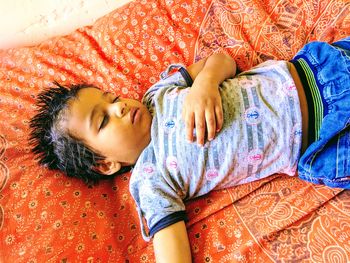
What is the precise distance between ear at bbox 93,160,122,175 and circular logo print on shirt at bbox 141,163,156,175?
0.34 feet

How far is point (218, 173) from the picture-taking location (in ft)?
3.00

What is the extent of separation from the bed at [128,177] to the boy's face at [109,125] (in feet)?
0.38

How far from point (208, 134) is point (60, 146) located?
40 cm

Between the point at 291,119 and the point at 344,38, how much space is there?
11.7 inches

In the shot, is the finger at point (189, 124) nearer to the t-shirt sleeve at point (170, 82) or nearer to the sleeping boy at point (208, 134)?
the sleeping boy at point (208, 134)

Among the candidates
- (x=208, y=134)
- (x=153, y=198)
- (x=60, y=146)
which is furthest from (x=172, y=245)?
(x=60, y=146)

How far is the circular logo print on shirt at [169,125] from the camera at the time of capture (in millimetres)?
932

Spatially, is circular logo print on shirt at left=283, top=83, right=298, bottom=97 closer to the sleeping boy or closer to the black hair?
the sleeping boy

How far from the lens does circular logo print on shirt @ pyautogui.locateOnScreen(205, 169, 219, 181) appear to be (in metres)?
0.91

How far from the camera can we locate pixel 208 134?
2.85 ft

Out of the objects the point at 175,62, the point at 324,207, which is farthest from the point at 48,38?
the point at 324,207

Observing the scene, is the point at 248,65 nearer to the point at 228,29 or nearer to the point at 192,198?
the point at 228,29

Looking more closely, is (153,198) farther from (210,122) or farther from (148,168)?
(210,122)

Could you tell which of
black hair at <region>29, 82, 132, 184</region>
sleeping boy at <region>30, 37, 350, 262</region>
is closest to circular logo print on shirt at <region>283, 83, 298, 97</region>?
sleeping boy at <region>30, 37, 350, 262</region>
